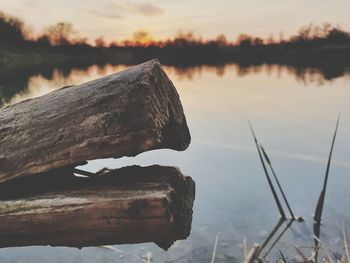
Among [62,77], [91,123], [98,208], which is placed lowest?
[62,77]

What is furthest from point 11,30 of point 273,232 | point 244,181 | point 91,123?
point 91,123

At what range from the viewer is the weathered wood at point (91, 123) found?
1.49m

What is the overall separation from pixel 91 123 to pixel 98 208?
0.30m

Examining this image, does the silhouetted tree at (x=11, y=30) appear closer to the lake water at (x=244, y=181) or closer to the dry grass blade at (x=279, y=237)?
the lake water at (x=244, y=181)

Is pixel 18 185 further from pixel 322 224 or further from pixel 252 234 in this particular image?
pixel 322 224

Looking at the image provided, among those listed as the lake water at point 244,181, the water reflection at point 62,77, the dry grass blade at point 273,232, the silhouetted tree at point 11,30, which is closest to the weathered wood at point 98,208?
the lake water at point 244,181

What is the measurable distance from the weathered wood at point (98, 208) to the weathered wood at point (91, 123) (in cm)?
10

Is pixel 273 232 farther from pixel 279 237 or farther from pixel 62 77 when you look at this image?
pixel 62 77

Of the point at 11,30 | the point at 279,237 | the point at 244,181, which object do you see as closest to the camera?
the point at 279,237

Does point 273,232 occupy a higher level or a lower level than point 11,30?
lower

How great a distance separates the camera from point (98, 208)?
1.49m

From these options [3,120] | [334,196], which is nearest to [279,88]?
[334,196]

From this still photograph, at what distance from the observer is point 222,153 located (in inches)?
420

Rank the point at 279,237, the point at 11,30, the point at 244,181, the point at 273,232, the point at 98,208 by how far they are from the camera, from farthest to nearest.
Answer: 1. the point at 11,30
2. the point at 244,181
3. the point at 273,232
4. the point at 279,237
5. the point at 98,208
